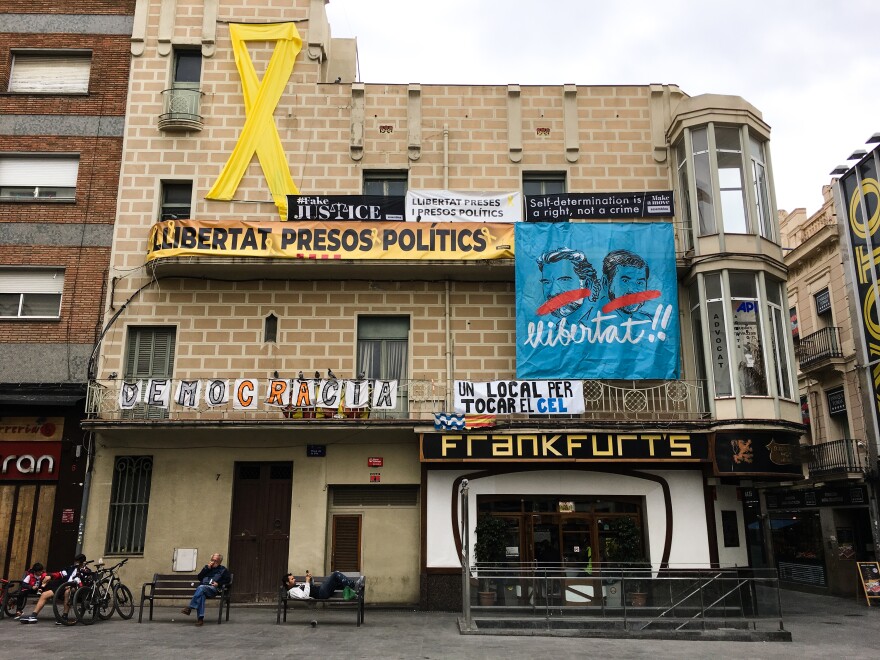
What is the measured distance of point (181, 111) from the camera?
71.2ft

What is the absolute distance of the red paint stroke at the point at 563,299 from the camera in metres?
19.9

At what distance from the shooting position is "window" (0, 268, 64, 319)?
2088 cm

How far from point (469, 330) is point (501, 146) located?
5.75 m

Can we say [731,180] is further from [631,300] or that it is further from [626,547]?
[626,547]

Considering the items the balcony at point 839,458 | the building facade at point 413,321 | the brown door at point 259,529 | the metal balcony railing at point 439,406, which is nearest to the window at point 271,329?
the building facade at point 413,321

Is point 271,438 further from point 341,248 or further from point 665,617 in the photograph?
point 665,617

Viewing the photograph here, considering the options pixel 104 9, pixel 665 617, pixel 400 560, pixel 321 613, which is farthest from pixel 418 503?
pixel 104 9

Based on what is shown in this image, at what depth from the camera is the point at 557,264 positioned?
20219 millimetres

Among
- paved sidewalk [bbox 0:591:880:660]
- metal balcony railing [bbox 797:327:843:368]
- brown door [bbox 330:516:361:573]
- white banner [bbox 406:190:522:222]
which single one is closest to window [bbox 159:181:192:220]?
white banner [bbox 406:190:522:222]

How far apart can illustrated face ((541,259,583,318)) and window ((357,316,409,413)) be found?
3999mm

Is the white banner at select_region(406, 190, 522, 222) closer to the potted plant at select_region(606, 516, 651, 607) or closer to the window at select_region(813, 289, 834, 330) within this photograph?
the potted plant at select_region(606, 516, 651, 607)

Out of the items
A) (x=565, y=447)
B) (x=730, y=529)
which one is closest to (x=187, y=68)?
(x=565, y=447)

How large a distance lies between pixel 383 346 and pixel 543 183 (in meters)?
6.86

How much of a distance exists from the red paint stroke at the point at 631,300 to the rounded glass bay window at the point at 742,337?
4.10ft
